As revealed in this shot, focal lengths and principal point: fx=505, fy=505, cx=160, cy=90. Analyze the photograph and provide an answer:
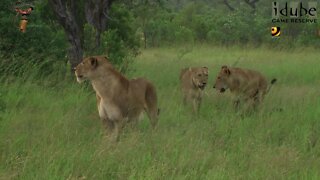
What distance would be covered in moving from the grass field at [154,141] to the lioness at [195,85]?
21 centimetres

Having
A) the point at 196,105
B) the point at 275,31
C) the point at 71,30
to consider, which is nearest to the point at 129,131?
the point at 196,105

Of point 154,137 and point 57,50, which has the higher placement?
point 57,50

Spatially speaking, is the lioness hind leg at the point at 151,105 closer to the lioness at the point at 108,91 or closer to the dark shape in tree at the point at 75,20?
the lioness at the point at 108,91

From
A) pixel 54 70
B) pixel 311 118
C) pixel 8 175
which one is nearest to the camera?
pixel 8 175

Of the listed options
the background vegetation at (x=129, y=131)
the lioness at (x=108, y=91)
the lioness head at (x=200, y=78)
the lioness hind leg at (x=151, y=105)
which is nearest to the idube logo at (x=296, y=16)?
the background vegetation at (x=129, y=131)

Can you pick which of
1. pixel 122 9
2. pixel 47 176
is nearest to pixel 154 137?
pixel 47 176

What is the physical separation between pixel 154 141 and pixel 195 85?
3.22 m

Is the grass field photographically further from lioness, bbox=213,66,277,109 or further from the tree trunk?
the tree trunk

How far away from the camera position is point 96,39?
34.6 feet

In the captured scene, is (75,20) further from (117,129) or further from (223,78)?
(117,129)

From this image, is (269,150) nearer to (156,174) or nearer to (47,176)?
(156,174)

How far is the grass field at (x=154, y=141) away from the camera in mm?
4453

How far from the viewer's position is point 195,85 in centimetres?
839

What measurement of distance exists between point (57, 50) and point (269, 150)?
557 cm
